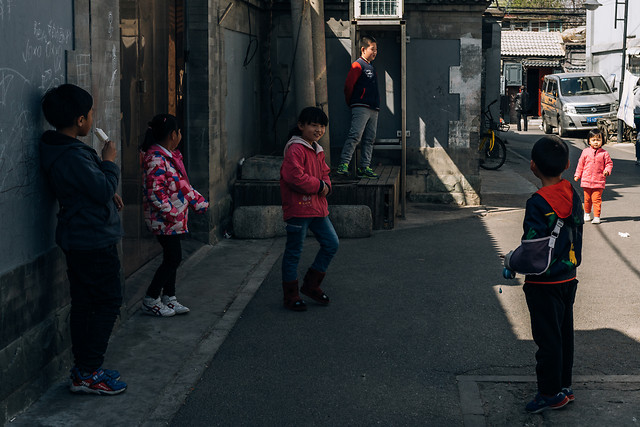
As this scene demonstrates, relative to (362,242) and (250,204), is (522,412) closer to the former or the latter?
(362,242)

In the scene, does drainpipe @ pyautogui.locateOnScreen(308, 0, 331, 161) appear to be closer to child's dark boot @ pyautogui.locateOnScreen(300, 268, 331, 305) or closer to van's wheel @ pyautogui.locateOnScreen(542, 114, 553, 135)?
child's dark boot @ pyautogui.locateOnScreen(300, 268, 331, 305)

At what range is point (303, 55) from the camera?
1190cm

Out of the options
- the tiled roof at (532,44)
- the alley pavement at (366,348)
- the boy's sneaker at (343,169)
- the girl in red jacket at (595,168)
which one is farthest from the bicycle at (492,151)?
the tiled roof at (532,44)

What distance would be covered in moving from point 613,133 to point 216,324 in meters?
23.0

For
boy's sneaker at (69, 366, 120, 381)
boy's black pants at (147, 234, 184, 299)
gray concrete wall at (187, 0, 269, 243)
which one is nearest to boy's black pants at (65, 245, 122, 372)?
boy's sneaker at (69, 366, 120, 381)

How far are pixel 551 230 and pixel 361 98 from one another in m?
7.25

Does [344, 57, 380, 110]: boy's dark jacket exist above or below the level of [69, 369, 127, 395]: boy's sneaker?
above

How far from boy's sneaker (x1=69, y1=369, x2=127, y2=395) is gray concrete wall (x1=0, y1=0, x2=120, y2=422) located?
19 centimetres

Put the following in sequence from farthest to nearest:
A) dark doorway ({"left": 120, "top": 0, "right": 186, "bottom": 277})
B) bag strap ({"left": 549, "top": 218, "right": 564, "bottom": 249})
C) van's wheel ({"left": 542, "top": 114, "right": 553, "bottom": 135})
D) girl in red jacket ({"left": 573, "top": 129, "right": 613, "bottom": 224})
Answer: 1. van's wheel ({"left": 542, "top": 114, "right": 553, "bottom": 135})
2. girl in red jacket ({"left": 573, "top": 129, "right": 613, "bottom": 224})
3. dark doorway ({"left": 120, "top": 0, "right": 186, "bottom": 277})
4. bag strap ({"left": 549, "top": 218, "right": 564, "bottom": 249})

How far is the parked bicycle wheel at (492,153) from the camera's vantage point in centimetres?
1983

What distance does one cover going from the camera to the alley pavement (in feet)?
16.4

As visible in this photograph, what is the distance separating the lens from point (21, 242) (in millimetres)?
4945

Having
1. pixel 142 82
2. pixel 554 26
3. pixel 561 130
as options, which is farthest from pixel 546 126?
pixel 142 82

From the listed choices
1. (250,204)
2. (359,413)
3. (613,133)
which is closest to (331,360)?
(359,413)
